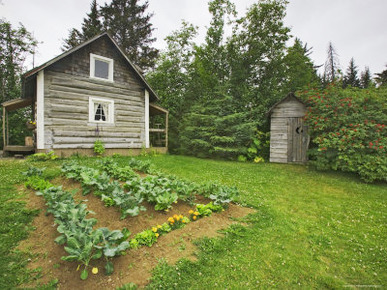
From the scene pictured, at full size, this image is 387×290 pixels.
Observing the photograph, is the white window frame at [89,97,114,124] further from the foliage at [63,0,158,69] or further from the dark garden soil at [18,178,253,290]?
the foliage at [63,0,158,69]

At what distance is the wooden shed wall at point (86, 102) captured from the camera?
8.72m

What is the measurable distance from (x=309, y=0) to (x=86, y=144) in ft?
44.3

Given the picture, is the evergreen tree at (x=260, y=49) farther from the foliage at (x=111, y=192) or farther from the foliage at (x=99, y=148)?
the foliage at (x=111, y=192)

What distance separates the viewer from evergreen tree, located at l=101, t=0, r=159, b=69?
20.6m

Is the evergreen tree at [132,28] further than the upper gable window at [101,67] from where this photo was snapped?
Yes

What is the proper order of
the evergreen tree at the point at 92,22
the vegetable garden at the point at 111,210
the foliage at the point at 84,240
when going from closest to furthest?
the foliage at the point at 84,240
the vegetable garden at the point at 111,210
the evergreen tree at the point at 92,22

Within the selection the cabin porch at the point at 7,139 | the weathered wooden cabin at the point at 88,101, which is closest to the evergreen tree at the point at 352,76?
the weathered wooden cabin at the point at 88,101

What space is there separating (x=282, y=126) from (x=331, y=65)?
460 inches

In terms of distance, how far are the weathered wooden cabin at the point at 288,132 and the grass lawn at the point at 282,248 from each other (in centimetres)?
611

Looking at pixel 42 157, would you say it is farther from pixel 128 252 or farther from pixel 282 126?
pixel 282 126

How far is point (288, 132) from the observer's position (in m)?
11.2

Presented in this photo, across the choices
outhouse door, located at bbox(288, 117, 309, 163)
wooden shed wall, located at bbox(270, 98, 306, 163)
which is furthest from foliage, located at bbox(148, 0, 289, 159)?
outhouse door, located at bbox(288, 117, 309, 163)

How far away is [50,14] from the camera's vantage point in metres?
10.9

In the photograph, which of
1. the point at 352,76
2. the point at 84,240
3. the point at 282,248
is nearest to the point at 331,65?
the point at 352,76
